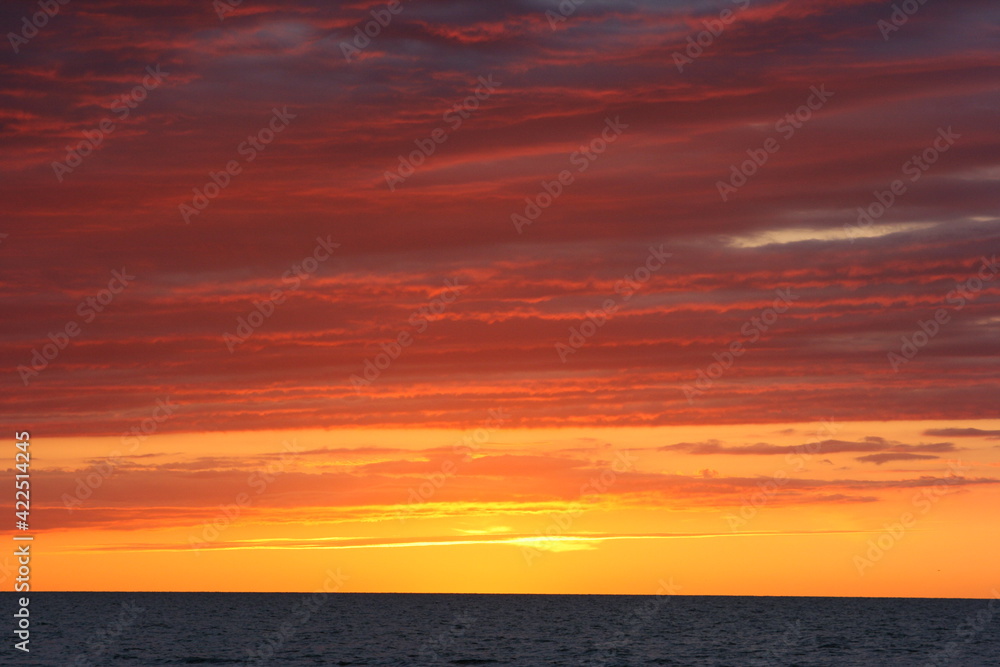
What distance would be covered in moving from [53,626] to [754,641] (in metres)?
90.2

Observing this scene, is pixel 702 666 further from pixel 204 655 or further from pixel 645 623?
pixel 645 623

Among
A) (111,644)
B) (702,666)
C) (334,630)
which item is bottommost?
(702,666)

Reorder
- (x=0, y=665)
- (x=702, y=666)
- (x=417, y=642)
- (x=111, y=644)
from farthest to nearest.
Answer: (x=417, y=642) < (x=111, y=644) < (x=702, y=666) < (x=0, y=665)

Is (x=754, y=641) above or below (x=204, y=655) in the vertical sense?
above

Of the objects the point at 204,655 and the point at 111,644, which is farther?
the point at 111,644

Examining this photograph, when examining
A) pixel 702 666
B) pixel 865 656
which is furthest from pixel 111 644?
pixel 865 656

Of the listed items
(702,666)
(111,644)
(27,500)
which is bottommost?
(27,500)

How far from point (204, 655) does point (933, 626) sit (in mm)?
113101

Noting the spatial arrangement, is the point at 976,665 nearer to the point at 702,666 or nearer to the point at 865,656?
the point at 865,656

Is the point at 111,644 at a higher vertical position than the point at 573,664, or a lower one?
higher

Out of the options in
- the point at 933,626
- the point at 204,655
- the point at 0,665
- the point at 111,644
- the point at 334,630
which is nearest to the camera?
the point at 0,665

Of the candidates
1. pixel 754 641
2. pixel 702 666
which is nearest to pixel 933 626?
pixel 754 641

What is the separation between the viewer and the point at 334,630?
5310 inches

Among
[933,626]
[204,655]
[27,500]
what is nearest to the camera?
[27,500]
